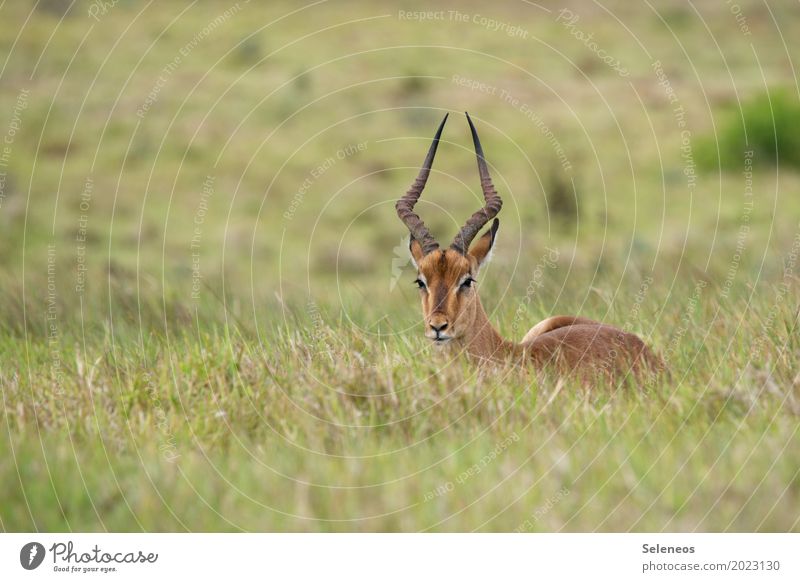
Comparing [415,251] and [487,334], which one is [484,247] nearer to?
[415,251]

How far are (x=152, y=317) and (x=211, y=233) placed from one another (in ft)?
66.7

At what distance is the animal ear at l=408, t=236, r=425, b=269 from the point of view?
949 centimetres

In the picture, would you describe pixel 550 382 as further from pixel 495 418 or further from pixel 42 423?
pixel 42 423

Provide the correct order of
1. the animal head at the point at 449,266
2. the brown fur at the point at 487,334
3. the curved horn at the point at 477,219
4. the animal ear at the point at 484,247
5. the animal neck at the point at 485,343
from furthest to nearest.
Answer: the animal ear at the point at 484,247 → the curved horn at the point at 477,219 → the animal neck at the point at 485,343 → the animal head at the point at 449,266 → the brown fur at the point at 487,334

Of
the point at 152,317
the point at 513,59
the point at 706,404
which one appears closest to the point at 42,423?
the point at 152,317

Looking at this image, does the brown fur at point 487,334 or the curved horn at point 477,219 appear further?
the curved horn at point 477,219

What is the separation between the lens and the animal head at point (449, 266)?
347 inches

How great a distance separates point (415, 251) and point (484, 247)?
667 millimetres

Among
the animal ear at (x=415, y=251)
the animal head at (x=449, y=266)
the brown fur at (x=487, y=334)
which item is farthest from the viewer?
the animal ear at (x=415, y=251)
